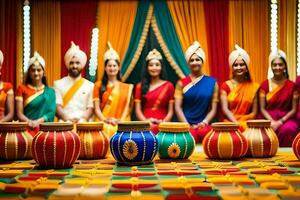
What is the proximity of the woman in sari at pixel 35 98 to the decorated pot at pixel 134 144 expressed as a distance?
2.19 meters

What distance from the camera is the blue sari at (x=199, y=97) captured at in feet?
19.9

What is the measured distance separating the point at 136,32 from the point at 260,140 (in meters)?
3.24

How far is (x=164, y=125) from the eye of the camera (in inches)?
154

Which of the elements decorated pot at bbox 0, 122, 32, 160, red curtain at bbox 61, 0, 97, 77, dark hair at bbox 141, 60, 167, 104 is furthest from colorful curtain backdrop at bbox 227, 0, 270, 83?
decorated pot at bbox 0, 122, 32, 160

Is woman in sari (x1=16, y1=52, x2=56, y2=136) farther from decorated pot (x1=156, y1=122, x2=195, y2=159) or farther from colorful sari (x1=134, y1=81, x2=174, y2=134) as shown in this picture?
decorated pot (x1=156, y1=122, x2=195, y2=159)

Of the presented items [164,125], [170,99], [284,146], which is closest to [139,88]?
[170,99]

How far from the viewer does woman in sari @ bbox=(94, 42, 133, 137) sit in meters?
5.95

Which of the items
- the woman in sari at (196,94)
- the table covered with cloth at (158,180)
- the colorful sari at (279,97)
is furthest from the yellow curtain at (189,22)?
the table covered with cloth at (158,180)

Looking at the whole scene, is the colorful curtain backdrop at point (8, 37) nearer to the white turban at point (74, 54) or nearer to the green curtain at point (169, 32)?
the white turban at point (74, 54)

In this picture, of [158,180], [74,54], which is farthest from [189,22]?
[158,180]

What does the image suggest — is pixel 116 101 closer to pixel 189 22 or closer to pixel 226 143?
pixel 189 22

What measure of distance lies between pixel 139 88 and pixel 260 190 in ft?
12.3

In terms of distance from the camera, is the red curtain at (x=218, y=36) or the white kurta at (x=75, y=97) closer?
the white kurta at (x=75, y=97)

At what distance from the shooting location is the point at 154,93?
20.0 ft
